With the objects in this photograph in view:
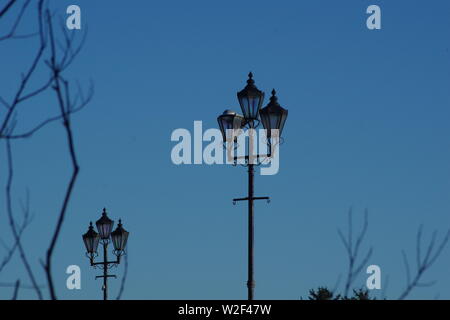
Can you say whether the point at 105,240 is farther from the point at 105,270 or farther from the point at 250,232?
the point at 250,232

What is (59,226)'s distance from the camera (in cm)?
220

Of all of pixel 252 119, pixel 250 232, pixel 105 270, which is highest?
pixel 252 119

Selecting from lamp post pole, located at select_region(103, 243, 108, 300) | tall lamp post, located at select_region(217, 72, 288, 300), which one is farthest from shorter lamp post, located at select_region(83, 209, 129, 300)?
tall lamp post, located at select_region(217, 72, 288, 300)

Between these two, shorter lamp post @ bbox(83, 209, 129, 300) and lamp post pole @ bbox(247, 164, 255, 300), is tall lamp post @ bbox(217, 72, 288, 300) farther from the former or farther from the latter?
shorter lamp post @ bbox(83, 209, 129, 300)

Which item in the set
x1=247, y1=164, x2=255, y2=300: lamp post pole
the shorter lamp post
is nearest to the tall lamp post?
x1=247, y1=164, x2=255, y2=300: lamp post pole

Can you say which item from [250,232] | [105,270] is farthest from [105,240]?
[250,232]

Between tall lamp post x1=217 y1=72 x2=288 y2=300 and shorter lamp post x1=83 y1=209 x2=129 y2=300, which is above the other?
tall lamp post x1=217 y1=72 x2=288 y2=300

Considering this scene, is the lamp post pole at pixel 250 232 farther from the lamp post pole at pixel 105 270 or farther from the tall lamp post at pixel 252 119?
the lamp post pole at pixel 105 270

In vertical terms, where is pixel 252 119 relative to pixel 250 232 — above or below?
above

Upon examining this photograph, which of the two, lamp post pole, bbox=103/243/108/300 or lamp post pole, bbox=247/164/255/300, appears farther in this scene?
lamp post pole, bbox=103/243/108/300

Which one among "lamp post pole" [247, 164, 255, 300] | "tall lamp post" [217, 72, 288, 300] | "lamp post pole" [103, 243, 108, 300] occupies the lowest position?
"lamp post pole" [103, 243, 108, 300]
